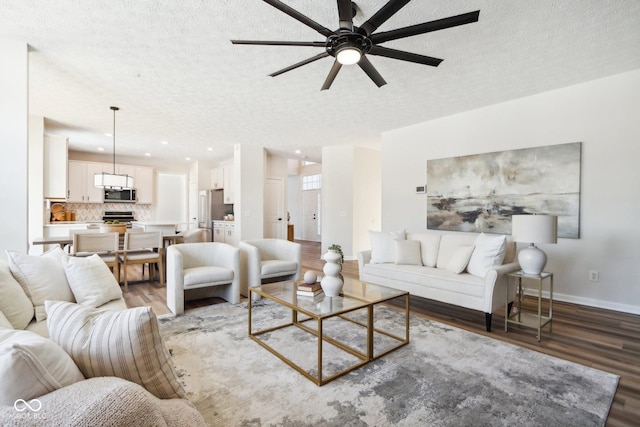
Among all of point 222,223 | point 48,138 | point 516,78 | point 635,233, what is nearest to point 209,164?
point 222,223

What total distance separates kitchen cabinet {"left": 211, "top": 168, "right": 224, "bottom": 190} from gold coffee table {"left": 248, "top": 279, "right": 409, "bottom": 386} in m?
5.92

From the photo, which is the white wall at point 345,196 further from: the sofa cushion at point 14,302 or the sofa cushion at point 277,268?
the sofa cushion at point 14,302

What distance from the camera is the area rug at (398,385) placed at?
1734mm

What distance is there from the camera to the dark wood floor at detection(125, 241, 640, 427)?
78.2 inches

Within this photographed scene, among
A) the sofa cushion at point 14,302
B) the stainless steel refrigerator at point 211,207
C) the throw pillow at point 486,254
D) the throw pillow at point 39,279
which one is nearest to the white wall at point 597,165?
the throw pillow at point 486,254

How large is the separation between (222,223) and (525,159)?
6529 millimetres

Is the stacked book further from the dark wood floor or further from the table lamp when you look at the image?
the table lamp

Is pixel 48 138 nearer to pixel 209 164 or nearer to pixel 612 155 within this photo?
pixel 209 164

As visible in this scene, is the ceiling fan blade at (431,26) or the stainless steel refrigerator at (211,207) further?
the stainless steel refrigerator at (211,207)

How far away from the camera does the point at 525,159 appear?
4.05 meters

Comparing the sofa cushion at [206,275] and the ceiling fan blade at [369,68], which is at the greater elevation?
the ceiling fan blade at [369,68]

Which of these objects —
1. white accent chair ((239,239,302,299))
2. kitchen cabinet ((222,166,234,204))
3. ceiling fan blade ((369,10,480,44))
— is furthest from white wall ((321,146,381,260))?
ceiling fan blade ((369,10,480,44))

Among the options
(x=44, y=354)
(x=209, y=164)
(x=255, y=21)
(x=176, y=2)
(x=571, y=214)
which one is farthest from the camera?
(x=209, y=164)

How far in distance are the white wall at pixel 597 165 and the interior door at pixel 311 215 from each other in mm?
7421
